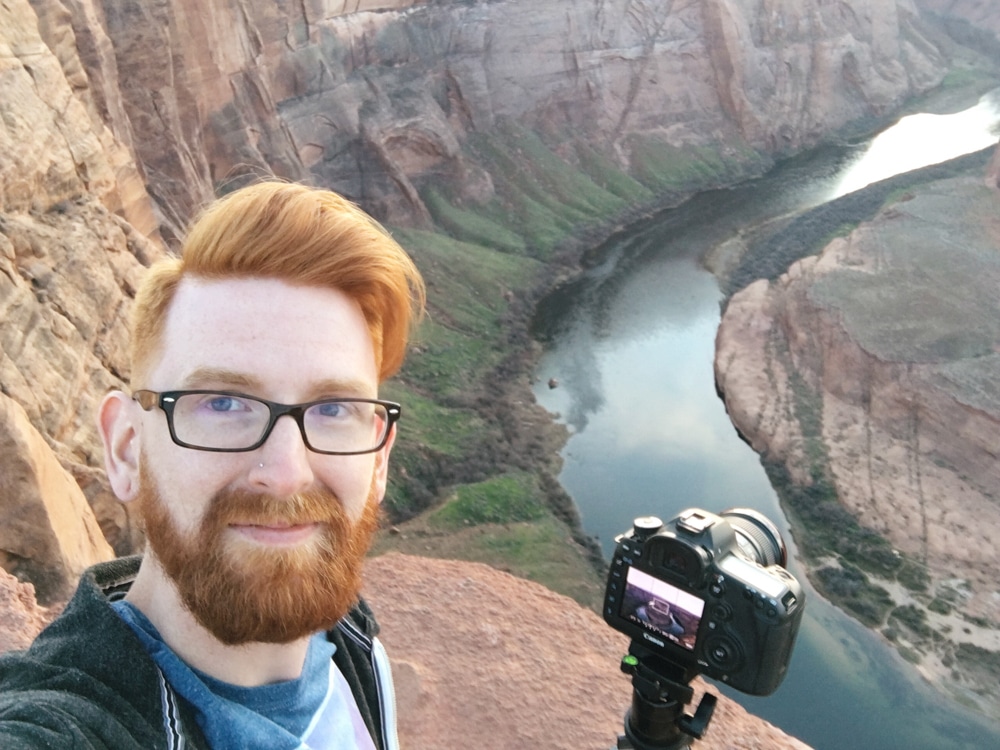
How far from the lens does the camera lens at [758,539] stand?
4707 millimetres

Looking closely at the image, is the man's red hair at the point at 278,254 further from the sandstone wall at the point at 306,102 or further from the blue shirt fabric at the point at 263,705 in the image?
the sandstone wall at the point at 306,102

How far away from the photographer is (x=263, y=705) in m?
2.39

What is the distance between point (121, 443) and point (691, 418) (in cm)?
2573

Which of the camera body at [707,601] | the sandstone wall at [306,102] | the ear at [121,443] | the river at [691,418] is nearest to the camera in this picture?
the ear at [121,443]

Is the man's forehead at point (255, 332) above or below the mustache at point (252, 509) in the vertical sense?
above

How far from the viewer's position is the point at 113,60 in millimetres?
17875

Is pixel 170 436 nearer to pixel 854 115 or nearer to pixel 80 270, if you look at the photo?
pixel 80 270

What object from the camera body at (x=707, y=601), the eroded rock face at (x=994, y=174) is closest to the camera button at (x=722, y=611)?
the camera body at (x=707, y=601)

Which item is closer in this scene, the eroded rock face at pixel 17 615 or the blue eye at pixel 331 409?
the blue eye at pixel 331 409

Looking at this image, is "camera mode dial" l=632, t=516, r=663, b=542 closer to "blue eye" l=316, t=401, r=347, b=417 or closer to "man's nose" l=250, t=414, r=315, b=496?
"blue eye" l=316, t=401, r=347, b=417

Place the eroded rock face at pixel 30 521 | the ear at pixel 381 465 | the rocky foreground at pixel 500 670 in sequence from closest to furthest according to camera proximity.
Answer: the ear at pixel 381 465
the eroded rock face at pixel 30 521
the rocky foreground at pixel 500 670

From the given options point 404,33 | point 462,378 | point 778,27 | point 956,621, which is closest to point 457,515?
point 462,378

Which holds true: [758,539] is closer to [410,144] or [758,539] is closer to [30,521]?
[30,521]

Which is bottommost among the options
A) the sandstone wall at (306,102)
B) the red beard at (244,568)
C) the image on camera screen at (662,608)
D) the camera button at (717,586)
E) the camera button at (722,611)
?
the image on camera screen at (662,608)
